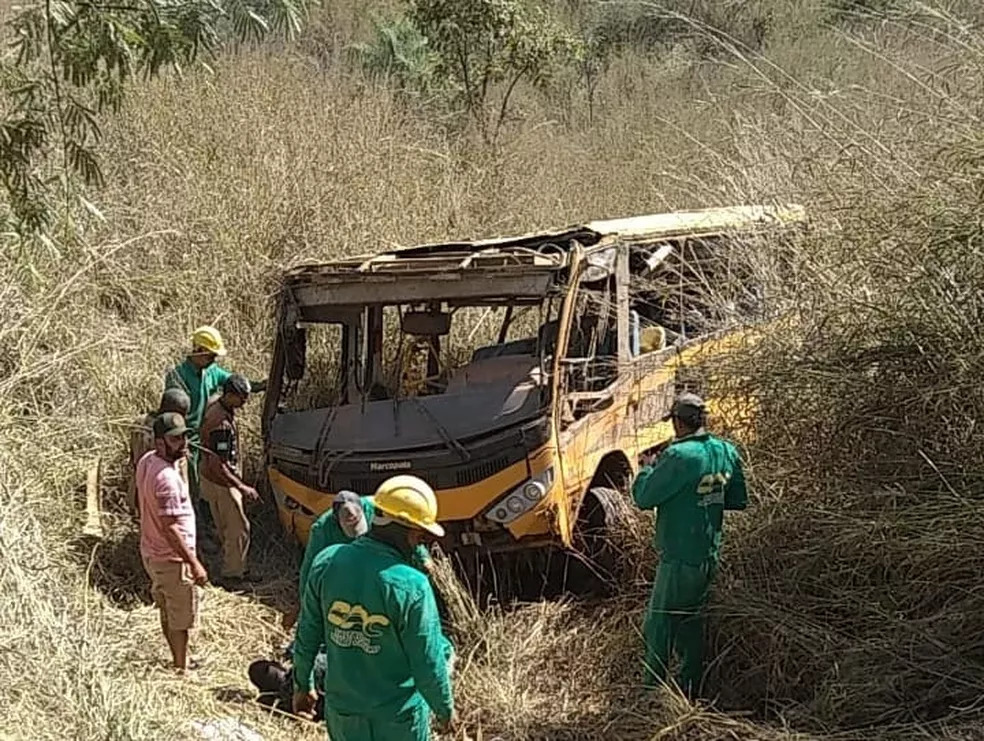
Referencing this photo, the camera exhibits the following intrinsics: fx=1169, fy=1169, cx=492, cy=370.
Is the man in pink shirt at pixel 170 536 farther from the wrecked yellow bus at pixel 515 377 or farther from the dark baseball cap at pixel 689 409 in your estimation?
the dark baseball cap at pixel 689 409

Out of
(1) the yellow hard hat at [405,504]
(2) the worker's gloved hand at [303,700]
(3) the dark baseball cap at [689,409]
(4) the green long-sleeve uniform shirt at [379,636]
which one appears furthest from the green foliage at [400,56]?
(4) the green long-sleeve uniform shirt at [379,636]

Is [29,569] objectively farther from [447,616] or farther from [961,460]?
[961,460]

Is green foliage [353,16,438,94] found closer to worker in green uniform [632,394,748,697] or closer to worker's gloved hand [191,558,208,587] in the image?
worker's gloved hand [191,558,208,587]

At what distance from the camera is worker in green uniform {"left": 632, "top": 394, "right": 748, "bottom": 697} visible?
227 inches

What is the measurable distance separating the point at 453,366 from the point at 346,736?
518cm

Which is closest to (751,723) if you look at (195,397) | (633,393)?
(633,393)

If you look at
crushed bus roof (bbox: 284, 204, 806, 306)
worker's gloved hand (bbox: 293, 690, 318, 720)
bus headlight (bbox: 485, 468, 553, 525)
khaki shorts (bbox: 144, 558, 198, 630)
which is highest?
crushed bus roof (bbox: 284, 204, 806, 306)

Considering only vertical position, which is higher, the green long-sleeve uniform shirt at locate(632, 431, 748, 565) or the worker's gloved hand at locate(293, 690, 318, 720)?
the green long-sleeve uniform shirt at locate(632, 431, 748, 565)

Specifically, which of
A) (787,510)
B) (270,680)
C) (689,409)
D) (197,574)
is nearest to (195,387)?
(197,574)

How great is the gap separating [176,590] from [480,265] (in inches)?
101

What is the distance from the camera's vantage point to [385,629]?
4.20 meters

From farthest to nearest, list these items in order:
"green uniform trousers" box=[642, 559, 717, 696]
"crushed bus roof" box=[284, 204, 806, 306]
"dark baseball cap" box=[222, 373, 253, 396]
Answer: "dark baseball cap" box=[222, 373, 253, 396], "crushed bus roof" box=[284, 204, 806, 306], "green uniform trousers" box=[642, 559, 717, 696]

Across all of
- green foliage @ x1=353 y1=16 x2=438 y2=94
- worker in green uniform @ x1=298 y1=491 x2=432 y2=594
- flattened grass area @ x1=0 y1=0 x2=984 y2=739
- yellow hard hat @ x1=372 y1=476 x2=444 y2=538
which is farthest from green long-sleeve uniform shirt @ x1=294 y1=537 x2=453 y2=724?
green foliage @ x1=353 y1=16 x2=438 y2=94

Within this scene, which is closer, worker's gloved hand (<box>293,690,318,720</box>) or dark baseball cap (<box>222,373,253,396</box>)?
worker's gloved hand (<box>293,690,318,720</box>)
